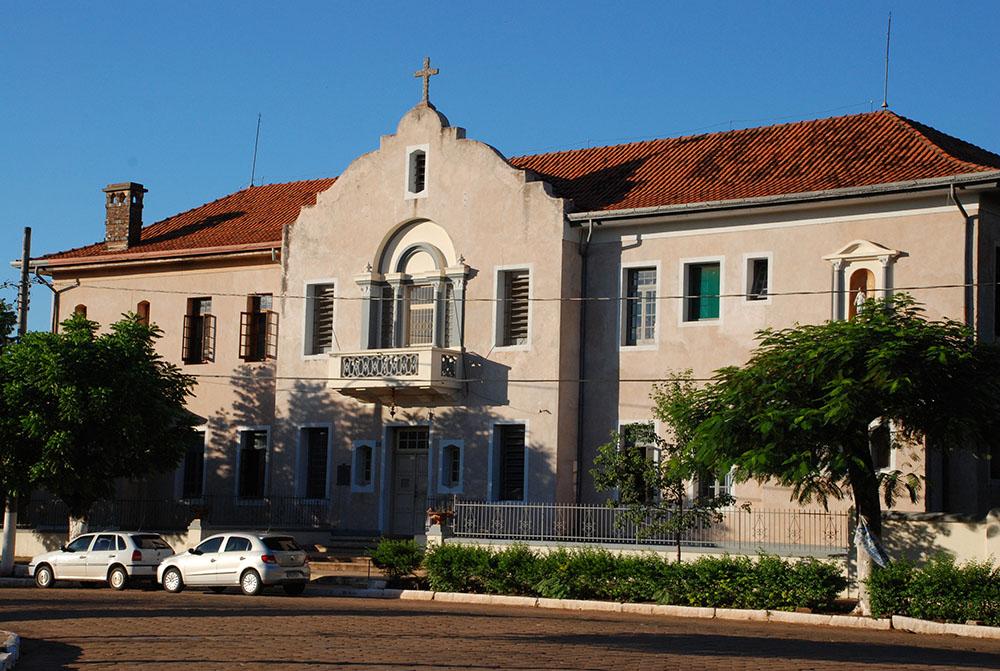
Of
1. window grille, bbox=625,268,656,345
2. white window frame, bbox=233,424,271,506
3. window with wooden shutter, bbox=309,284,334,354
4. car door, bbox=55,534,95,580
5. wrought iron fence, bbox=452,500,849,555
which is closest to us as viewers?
wrought iron fence, bbox=452,500,849,555

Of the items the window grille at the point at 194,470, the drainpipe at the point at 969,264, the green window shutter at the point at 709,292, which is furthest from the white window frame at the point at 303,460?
the drainpipe at the point at 969,264

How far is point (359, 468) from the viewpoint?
36.9 metres

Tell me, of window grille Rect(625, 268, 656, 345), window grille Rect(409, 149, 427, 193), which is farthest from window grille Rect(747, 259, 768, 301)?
window grille Rect(409, 149, 427, 193)

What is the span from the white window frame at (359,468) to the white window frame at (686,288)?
8.52 meters

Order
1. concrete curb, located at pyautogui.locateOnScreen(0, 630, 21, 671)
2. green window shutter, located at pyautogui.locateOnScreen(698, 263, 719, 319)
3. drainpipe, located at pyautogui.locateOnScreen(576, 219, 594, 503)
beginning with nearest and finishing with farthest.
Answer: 1. concrete curb, located at pyautogui.locateOnScreen(0, 630, 21, 671)
2. green window shutter, located at pyautogui.locateOnScreen(698, 263, 719, 319)
3. drainpipe, located at pyautogui.locateOnScreen(576, 219, 594, 503)

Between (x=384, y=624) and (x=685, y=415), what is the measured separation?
296 inches

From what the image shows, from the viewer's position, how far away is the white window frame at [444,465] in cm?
3512

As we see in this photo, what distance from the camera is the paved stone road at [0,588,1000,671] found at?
1719 cm

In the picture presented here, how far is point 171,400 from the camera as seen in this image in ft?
121

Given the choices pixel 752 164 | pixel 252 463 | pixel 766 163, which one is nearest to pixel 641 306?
pixel 752 164

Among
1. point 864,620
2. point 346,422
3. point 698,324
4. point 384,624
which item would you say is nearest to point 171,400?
point 346,422

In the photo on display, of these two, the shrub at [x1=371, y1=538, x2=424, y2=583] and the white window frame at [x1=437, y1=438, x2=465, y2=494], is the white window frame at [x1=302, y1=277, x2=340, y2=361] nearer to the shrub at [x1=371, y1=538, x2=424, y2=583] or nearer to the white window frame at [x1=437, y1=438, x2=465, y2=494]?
the white window frame at [x1=437, y1=438, x2=465, y2=494]

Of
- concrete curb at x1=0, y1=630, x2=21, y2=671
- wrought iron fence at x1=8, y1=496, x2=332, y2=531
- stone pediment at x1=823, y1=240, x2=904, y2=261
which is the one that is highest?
stone pediment at x1=823, y1=240, x2=904, y2=261

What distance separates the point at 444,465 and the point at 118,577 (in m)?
7.97
